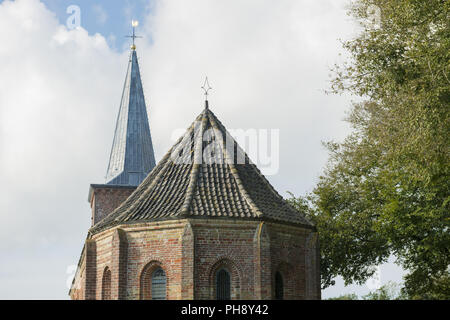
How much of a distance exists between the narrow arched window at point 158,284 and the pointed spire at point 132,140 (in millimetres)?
14442

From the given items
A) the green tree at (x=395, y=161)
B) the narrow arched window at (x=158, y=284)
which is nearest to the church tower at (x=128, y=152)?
the green tree at (x=395, y=161)

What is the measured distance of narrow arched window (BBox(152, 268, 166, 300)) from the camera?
21.8m

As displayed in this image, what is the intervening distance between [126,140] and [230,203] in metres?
16.9

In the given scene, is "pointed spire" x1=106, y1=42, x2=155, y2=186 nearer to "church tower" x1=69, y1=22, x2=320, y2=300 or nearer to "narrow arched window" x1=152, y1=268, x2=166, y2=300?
"church tower" x1=69, y1=22, x2=320, y2=300

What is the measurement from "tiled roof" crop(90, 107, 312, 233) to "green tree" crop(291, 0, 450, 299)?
4685 millimetres

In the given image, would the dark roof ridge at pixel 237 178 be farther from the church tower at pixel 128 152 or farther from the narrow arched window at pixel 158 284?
the church tower at pixel 128 152

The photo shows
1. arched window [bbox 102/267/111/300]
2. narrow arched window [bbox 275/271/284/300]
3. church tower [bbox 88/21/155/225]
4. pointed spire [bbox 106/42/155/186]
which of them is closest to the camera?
narrow arched window [bbox 275/271/284/300]

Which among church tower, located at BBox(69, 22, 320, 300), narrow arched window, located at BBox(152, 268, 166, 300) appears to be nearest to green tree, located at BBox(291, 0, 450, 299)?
church tower, located at BBox(69, 22, 320, 300)

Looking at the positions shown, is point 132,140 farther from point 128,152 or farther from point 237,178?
point 237,178

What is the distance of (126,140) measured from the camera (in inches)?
1508

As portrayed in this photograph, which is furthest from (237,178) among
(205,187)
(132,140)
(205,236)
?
(132,140)

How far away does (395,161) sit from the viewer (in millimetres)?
24109
